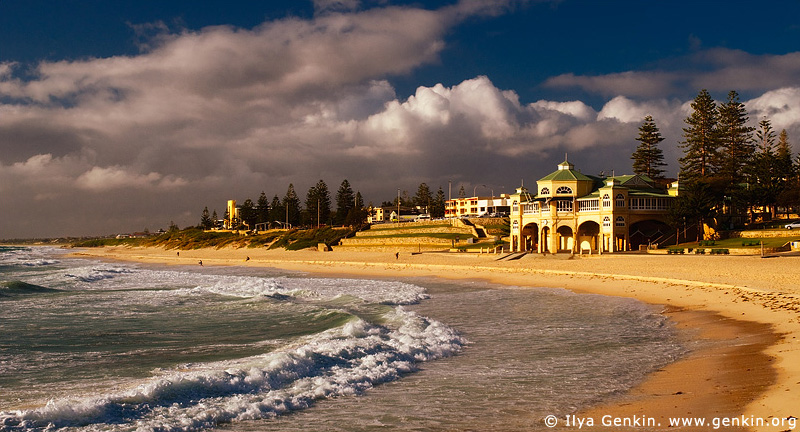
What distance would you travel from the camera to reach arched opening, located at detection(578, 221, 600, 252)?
47.2 meters

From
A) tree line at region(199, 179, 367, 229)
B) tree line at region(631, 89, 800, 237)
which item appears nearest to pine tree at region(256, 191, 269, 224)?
tree line at region(199, 179, 367, 229)

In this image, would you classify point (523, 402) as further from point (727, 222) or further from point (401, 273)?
point (727, 222)

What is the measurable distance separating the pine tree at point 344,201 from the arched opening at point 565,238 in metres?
55.4

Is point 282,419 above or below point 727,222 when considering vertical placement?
below

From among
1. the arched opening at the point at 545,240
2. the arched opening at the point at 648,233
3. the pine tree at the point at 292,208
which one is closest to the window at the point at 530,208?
the arched opening at the point at 545,240

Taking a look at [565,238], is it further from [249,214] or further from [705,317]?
[249,214]

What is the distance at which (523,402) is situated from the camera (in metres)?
9.32

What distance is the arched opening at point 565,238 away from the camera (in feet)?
162

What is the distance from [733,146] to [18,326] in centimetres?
6391

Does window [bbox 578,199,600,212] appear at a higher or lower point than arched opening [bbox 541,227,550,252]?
higher

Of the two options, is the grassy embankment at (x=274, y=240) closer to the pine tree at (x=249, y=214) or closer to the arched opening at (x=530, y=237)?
the pine tree at (x=249, y=214)

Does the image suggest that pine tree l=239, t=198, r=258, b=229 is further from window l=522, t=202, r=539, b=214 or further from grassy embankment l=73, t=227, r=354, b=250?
window l=522, t=202, r=539, b=214

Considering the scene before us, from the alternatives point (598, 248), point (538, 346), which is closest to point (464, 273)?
point (598, 248)

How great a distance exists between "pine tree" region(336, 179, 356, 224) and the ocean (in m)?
77.1
